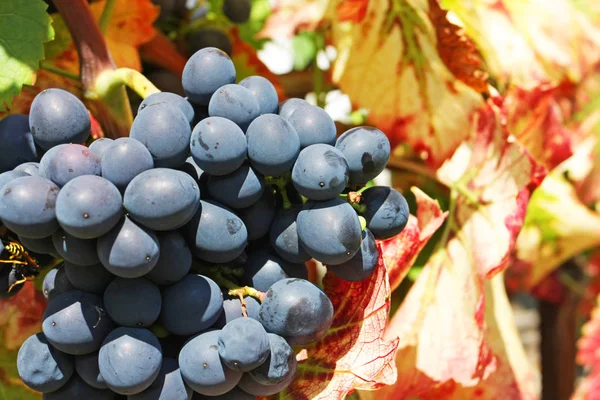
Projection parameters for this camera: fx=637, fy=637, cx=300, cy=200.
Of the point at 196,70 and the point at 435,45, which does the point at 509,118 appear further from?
the point at 196,70

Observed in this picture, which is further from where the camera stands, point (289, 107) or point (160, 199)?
point (289, 107)

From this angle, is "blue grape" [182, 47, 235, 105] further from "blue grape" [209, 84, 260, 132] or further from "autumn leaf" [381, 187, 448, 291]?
"autumn leaf" [381, 187, 448, 291]

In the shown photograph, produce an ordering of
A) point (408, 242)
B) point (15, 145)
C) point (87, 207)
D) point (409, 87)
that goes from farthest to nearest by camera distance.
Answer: point (409, 87) → point (408, 242) → point (15, 145) → point (87, 207)

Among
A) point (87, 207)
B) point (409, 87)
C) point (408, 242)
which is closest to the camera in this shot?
point (87, 207)

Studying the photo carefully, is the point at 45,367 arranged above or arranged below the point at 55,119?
below

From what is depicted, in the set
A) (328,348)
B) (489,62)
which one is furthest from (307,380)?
(489,62)

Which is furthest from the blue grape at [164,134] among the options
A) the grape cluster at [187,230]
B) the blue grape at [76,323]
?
the blue grape at [76,323]

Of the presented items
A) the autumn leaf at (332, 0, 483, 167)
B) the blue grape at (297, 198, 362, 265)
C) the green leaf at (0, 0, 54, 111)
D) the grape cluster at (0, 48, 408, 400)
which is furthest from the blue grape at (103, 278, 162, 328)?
the autumn leaf at (332, 0, 483, 167)

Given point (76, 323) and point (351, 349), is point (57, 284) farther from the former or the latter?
point (351, 349)

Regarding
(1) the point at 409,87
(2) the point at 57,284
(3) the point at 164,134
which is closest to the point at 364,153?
(3) the point at 164,134
